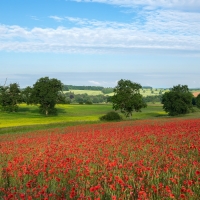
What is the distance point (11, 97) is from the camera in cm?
7875

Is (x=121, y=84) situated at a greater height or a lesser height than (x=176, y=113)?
greater

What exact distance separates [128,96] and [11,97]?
34322mm

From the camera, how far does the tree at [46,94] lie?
238 ft

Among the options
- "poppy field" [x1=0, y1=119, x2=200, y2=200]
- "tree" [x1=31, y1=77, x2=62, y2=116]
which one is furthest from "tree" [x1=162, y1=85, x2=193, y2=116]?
"poppy field" [x1=0, y1=119, x2=200, y2=200]

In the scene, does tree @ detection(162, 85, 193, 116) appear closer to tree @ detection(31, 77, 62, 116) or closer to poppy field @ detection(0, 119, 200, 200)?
tree @ detection(31, 77, 62, 116)

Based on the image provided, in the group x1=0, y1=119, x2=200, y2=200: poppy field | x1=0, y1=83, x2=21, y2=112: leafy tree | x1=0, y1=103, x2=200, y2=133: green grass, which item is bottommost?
x1=0, y1=103, x2=200, y2=133: green grass

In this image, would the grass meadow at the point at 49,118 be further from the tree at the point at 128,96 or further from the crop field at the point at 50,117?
the tree at the point at 128,96

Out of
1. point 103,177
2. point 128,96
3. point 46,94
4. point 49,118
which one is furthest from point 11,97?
point 103,177

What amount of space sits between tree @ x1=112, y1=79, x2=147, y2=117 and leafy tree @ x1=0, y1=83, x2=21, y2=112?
29024 millimetres

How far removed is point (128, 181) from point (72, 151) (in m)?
4.19

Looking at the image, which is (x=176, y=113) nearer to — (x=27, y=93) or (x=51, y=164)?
(x=27, y=93)

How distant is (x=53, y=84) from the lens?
75.1 metres

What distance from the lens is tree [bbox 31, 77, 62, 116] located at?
238ft

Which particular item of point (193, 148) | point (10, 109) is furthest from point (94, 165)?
point (10, 109)
